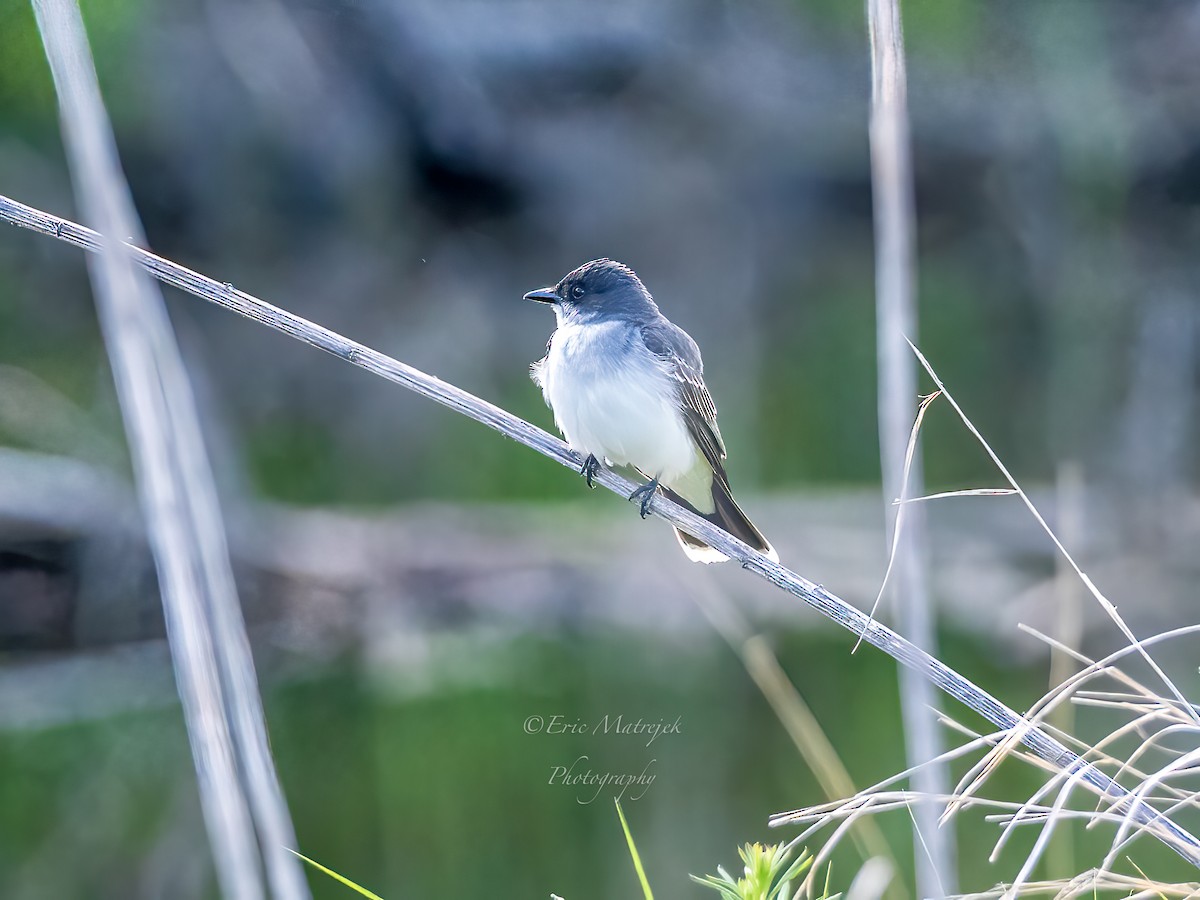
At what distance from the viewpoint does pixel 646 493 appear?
319 cm

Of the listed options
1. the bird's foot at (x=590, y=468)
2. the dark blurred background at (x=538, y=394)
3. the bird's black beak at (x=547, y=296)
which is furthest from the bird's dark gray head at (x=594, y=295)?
the dark blurred background at (x=538, y=394)

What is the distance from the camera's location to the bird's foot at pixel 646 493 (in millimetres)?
3100

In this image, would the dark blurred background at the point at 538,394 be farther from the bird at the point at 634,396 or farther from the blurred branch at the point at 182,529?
the blurred branch at the point at 182,529

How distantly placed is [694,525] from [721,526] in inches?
38.6

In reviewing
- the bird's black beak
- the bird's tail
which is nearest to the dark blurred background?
the bird's tail

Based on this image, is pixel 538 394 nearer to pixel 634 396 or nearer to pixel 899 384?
pixel 634 396

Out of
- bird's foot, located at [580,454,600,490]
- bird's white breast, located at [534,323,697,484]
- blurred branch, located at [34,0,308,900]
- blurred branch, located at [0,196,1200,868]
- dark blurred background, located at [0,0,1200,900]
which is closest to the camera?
blurred branch, located at [34,0,308,900]

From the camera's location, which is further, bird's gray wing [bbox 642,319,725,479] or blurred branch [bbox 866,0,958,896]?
bird's gray wing [bbox 642,319,725,479]

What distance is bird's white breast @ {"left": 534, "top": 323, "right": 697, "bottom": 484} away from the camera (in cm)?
317

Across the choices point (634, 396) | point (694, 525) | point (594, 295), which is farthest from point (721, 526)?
point (694, 525)

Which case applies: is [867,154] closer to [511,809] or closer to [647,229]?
[647,229]

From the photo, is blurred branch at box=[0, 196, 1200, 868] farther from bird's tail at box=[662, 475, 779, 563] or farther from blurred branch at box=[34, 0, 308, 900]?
bird's tail at box=[662, 475, 779, 563]

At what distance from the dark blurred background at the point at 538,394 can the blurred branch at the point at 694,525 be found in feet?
7.76

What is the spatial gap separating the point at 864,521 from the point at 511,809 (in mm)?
2054
